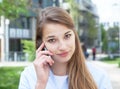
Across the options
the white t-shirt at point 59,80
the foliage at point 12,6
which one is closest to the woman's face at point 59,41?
the white t-shirt at point 59,80

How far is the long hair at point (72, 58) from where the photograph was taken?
2297 millimetres

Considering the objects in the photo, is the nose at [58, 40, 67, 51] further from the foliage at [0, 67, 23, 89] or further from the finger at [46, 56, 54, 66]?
the foliage at [0, 67, 23, 89]

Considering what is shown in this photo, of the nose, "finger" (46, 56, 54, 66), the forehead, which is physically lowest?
"finger" (46, 56, 54, 66)

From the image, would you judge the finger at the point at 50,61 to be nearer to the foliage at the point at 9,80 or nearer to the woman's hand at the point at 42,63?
the woman's hand at the point at 42,63

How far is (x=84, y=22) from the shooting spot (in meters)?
67.9

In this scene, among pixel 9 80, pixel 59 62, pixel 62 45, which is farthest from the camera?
pixel 9 80

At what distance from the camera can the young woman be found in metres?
2.27

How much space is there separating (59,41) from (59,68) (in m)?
0.24

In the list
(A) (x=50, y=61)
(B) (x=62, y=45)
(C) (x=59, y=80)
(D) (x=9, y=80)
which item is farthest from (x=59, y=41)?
(D) (x=9, y=80)

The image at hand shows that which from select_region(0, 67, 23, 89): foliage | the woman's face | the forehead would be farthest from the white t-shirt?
select_region(0, 67, 23, 89): foliage

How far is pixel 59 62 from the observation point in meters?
2.38

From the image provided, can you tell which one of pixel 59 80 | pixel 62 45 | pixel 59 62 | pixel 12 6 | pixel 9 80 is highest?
pixel 12 6

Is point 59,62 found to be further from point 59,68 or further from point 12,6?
point 12,6

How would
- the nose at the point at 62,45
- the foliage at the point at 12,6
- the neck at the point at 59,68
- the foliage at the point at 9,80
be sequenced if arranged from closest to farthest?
the nose at the point at 62,45, the neck at the point at 59,68, the foliage at the point at 9,80, the foliage at the point at 12,6
